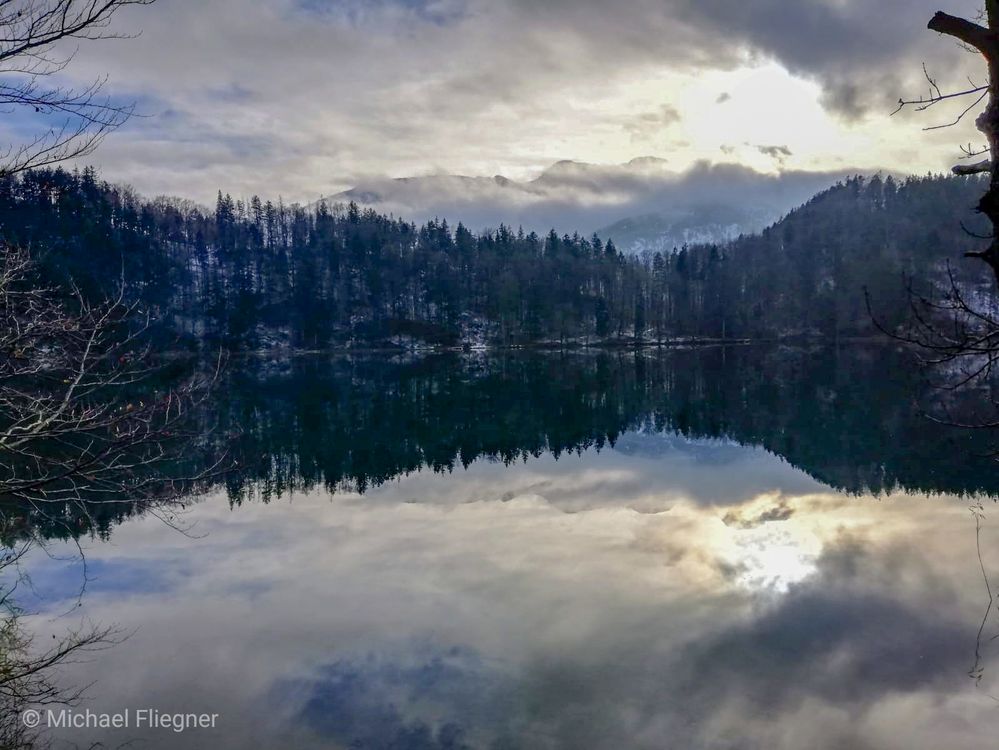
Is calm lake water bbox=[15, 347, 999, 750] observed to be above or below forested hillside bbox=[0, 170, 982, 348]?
below

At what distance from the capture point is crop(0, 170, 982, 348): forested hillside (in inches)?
5197

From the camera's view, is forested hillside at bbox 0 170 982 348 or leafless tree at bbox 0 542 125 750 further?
forested hillside at bbox 0 170 982 348

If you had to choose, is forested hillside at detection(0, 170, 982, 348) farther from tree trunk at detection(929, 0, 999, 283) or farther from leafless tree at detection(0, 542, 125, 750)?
tree trunk at detection(929, 0, 999, 283)

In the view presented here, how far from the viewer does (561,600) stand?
13406 mm

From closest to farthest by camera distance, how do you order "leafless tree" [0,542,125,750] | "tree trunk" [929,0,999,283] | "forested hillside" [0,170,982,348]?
"tree trunk" [929,0,999,283], "leafless tree" [0,542,125,750], "forested hillside" [0,170,982,348]

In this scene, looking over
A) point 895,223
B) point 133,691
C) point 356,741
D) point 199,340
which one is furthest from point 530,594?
point 895,223

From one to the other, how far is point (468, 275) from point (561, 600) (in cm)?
15111

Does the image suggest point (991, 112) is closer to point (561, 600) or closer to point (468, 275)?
point (561, 600)

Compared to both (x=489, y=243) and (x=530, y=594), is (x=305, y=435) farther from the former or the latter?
(x=489, y=243)

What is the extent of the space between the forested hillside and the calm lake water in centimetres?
10692

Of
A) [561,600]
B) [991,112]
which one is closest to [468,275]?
[561,600]

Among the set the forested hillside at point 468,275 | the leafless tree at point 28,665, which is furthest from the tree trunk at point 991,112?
the forested hillside at point 468,275

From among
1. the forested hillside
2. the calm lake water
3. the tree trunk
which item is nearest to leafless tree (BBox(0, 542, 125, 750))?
the calm lake water

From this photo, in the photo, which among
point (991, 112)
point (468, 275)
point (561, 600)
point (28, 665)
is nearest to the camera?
point (991, 112)
